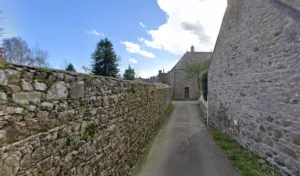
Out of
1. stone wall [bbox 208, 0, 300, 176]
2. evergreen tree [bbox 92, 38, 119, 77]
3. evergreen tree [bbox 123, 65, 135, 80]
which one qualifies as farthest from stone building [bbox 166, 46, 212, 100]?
stone wall [bbox 208, 0, 300, 176]

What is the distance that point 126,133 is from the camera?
4.75 m

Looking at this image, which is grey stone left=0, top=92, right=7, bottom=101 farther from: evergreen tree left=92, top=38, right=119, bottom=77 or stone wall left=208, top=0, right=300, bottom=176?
evergreen tree left=92, top=38, right=119, bottom=77

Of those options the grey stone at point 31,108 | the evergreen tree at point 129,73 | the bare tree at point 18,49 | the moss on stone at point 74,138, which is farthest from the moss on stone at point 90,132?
the evergreen tree at point 129,73

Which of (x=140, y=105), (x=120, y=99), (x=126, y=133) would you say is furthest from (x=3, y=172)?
(x=140, y=105)

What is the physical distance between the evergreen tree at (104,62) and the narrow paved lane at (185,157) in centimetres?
1172

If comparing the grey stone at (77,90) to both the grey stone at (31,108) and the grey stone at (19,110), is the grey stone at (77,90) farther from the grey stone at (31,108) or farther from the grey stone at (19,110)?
the grey stone at (19,110)

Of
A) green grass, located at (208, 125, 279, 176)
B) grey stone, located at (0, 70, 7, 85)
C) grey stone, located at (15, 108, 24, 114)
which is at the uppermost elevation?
grey stone, located at (0, 70, 7, 85)

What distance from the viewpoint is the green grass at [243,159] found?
4650 mm

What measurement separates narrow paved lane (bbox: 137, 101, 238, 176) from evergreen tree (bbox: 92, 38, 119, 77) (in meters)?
11.7

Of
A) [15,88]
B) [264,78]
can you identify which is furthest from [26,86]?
[264,78]

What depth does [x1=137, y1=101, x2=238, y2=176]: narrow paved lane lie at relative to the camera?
4.80 m

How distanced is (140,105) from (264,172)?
177 inches

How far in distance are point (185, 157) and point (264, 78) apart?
154 inches

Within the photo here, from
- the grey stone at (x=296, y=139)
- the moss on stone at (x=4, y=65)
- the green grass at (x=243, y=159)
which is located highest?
the moss on stone at (x=4, y=65)
